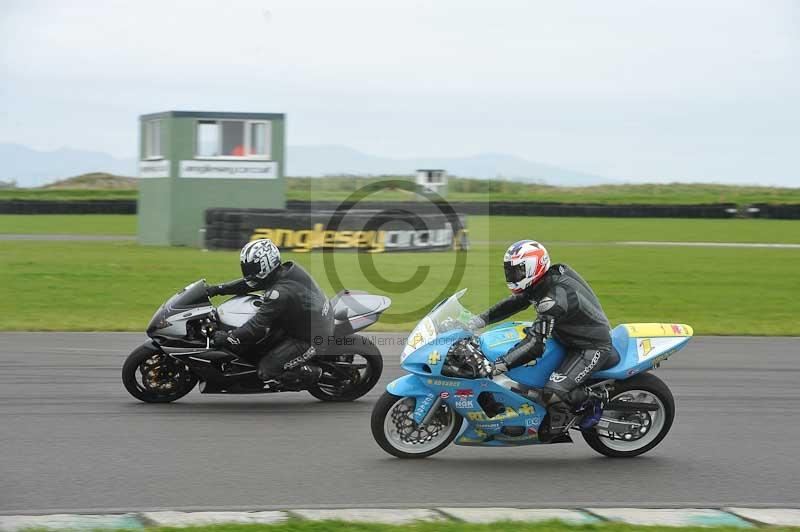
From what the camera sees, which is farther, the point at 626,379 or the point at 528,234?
the point at 528,234

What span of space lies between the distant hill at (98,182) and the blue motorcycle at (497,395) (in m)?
57.4

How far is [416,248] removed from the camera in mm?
25984

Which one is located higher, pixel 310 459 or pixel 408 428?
pixel 408 428

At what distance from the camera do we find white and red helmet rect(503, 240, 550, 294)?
23.8 feet

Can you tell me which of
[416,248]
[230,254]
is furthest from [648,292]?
[230,254]

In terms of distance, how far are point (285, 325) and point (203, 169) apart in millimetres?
19087

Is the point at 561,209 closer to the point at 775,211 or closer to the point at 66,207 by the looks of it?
the point at 775,211

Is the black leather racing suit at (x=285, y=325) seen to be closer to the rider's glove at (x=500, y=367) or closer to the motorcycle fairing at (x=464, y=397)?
the motorcycle fairing at (x=464, y=397)

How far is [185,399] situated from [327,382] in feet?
4.65

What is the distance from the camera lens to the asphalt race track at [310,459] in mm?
6328

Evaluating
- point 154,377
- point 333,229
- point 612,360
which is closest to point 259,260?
point 154,377

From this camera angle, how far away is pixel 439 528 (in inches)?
218

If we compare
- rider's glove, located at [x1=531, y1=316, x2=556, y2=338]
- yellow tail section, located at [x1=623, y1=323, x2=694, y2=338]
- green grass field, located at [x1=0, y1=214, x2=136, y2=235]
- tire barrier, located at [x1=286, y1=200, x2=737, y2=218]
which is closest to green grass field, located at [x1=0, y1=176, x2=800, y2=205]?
tire barrier, located at [x1=286, y1=200, x2=737, y2=218]

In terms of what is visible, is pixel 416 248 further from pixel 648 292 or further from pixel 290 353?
pixel 290 353
